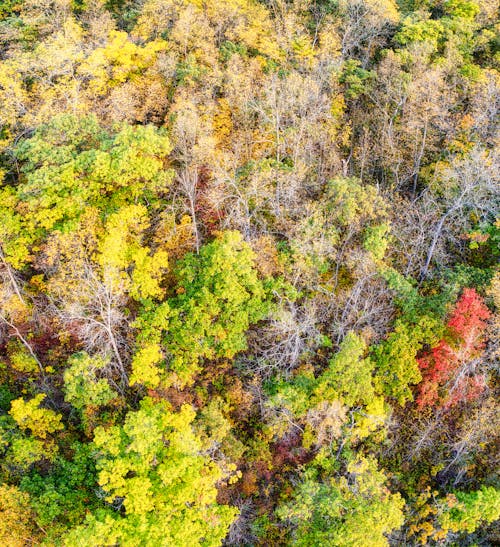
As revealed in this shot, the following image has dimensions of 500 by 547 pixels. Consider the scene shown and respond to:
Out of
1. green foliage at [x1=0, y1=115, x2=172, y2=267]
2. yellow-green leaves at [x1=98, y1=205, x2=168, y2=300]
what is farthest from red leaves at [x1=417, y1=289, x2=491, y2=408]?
green foliage at [x1=0, y1=115, x2=172, y2=267]

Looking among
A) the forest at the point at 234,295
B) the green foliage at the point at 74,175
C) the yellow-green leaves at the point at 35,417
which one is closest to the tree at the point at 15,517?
the forest at the point at 234,295

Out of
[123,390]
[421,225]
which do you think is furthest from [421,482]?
[123,390]

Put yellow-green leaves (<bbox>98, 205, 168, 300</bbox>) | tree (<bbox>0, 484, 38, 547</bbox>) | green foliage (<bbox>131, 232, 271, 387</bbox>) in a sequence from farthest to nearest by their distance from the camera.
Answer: green foliage (<bbox>131, 232, 271, 387</bbox>)
yellow-green leaves (<bbox>98, 205, 168, 300</bbox>)
tree (<bbox>0, 484, 38, 547</bbox>)

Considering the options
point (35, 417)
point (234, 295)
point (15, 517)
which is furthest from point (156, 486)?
point (234, 295)

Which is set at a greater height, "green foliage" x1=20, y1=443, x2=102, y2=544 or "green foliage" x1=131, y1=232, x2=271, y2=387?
"green foliage" x1=131, y1=232, x2=271, y2=387

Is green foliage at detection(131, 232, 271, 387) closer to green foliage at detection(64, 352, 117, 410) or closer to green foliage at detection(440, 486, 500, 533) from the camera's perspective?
green foliage at detection(64, 352, 117, 410)

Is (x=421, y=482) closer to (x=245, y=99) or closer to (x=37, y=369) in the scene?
(x=37, y=369)

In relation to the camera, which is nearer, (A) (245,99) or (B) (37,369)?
(B) (37,369)
